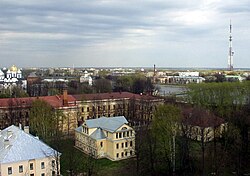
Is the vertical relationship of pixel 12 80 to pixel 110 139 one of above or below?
above

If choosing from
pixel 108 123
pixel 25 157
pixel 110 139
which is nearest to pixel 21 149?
pixel 25 157

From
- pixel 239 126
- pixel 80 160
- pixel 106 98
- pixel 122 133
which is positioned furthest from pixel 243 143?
pixel 106 98

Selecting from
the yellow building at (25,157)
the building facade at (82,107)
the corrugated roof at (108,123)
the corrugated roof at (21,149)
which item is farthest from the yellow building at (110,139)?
the building facade at (82,107)

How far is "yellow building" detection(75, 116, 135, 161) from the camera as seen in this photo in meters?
33.8

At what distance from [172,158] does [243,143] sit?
7.32 m

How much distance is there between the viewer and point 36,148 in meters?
26.9

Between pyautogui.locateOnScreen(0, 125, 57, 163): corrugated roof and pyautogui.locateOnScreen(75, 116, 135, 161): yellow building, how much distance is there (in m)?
7.54

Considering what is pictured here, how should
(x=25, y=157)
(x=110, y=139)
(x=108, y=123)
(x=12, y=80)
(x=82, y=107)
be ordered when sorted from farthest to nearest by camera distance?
(x=12, y=80) → (x=82, y=107) → (x=108, y=123) → (x=110, y=139) → (x=25, y=157)

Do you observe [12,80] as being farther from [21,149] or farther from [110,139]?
[21,149]

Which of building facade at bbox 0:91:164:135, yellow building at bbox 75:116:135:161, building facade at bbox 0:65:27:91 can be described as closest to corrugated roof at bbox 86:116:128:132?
yellow building at bbox 75:116:135:161

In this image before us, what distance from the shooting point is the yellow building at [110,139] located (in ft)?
111

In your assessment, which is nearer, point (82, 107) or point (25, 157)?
point (25, 157)

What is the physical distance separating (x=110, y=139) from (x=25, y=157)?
10579 mm

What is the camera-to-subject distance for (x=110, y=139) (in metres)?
34.2
